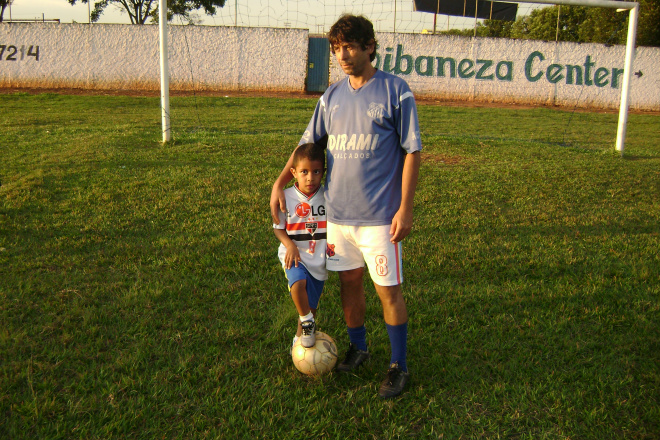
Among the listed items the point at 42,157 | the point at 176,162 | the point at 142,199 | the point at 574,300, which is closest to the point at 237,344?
the point at 574,300

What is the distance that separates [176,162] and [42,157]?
2010 millimetres

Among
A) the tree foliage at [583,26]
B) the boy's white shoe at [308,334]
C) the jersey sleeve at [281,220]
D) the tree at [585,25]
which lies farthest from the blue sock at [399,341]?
the tree at [585,25]

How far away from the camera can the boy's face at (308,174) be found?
9.09 feet

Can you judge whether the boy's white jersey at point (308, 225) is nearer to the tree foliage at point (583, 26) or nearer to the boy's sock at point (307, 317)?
the boy's sock at point (307, 317)

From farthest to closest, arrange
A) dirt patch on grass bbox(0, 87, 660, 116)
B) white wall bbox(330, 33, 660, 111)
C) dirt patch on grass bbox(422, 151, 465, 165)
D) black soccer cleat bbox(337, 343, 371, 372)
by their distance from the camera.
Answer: white wall bbox(330, 33, 660, 111)
dirt patch on grass bbox(0, 87, 660, 116)
dirt patch on grass bbox(422, 151, 465, 165)
black soccer cleat bbox(337, 343, 371, 372)

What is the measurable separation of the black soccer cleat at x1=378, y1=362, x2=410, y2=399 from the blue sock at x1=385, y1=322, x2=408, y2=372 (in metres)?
0.03

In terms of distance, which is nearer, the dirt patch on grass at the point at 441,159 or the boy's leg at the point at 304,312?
the boy's leg at the point at 304,312

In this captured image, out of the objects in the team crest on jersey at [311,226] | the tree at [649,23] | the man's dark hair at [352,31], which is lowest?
the team crest on jersey at [311,226]

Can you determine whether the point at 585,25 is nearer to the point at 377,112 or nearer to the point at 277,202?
the point at 377,112

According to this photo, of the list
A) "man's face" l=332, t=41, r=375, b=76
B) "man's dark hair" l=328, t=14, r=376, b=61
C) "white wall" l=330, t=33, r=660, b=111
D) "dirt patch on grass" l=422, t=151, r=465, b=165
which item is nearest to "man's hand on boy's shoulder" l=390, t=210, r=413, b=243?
"man's face" l=332, t=41, r=375, b=76

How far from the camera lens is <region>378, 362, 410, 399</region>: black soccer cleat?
108 inches

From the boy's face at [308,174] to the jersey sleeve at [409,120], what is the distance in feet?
1.61

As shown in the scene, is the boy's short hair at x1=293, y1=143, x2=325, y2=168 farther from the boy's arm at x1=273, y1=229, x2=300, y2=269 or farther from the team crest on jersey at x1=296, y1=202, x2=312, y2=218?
the boy's arm at x1=273, y1=229, x2=300, y2=269

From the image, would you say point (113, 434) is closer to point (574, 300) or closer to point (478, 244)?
point (574, 300)
